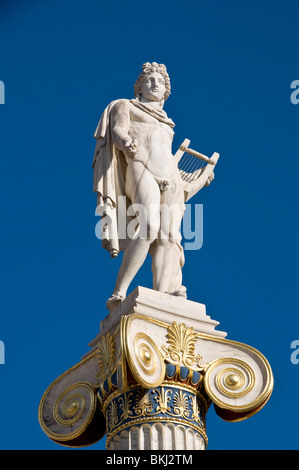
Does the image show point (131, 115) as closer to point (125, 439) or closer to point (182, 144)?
point (182, 144)

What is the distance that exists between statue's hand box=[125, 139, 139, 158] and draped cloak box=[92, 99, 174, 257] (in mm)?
552

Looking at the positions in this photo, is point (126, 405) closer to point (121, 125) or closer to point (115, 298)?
point (115, 298)

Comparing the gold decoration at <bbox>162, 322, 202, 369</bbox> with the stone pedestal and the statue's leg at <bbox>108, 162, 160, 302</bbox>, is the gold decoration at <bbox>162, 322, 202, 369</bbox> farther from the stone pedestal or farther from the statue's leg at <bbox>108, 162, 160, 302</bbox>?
the statue's leg at <bbox>108, 162, 160, 302</bbox>

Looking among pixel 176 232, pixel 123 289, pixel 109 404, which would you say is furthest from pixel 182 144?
pixel 109 404

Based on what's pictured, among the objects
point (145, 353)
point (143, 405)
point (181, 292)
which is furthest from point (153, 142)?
point (143, 405)

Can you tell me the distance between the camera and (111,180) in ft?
69.8

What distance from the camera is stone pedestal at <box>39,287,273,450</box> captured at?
18.4 meters

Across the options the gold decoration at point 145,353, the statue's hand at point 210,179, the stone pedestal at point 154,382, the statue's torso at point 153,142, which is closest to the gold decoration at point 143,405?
the stone pedestal at point 154,382

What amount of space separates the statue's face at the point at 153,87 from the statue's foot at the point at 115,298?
172 inches

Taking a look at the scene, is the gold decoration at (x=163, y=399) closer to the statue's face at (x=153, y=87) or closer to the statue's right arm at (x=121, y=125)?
the statue's right arm at (x=121, y=125)

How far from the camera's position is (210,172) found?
23047 mm

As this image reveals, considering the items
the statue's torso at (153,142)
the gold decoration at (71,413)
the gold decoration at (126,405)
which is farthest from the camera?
the statue's torso at (153,142)

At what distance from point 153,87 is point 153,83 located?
0.32 ft

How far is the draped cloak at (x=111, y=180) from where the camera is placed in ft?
68.3
